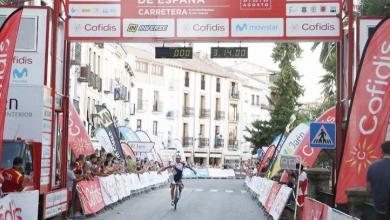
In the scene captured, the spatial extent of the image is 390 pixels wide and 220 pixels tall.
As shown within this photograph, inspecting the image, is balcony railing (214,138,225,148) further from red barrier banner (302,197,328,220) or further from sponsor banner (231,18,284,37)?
red barrier banner (302,197,328,220)

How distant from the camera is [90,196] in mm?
20141

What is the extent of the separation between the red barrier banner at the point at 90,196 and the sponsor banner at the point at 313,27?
6999mm

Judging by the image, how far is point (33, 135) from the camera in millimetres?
15977

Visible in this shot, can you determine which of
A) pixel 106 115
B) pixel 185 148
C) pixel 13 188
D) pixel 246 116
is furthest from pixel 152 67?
pixel 13 188

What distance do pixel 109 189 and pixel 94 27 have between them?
22.1 feet

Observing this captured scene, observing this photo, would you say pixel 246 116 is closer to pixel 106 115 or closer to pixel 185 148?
pixel 185 148

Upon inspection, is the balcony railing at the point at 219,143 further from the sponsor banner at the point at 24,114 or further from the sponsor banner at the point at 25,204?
the sponsor banner at the point at 25,204

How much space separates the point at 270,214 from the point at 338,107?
12.4ft

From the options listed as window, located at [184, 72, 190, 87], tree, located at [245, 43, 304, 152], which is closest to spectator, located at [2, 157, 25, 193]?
tree, located at [245, 43, 304, 152]

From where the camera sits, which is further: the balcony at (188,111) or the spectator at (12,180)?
the balcony at (188,111)

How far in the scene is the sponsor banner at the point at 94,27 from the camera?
19031 mm

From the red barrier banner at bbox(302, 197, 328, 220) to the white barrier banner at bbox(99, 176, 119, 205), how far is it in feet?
32.5

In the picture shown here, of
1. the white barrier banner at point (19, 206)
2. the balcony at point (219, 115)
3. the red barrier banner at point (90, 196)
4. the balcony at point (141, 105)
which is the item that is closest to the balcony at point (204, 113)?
the balcony at point (219, 115)

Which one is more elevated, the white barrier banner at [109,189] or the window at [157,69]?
the window at [157,69]
